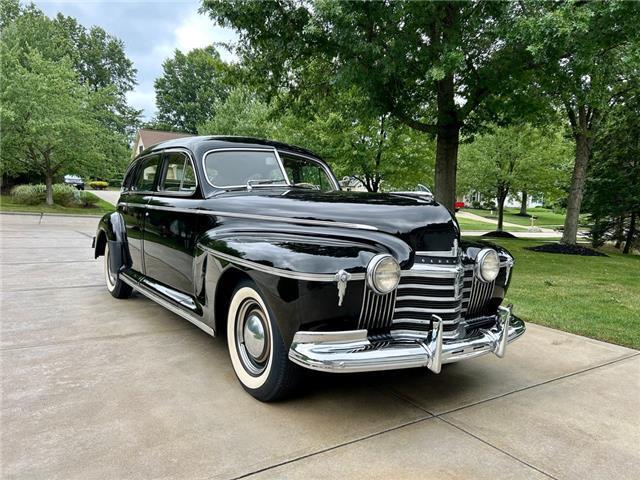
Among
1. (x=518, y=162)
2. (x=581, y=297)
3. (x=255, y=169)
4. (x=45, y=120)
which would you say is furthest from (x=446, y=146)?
(x=45, y=120)

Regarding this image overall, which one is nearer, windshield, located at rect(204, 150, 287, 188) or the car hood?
the car hood

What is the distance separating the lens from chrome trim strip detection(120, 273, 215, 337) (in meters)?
3.48

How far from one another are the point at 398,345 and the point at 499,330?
1.01m

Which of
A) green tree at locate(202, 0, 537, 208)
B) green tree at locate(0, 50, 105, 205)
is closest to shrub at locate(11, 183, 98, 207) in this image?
green tree at locate(0, 50, 105, 205)

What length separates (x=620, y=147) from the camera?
1544cm

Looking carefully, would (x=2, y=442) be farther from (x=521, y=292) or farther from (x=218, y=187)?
(x=521, y=292)

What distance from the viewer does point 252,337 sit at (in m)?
3.06

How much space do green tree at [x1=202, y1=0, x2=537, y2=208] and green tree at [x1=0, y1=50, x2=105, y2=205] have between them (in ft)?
37.7

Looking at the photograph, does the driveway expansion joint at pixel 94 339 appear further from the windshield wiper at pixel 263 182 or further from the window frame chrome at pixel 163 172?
the windshield wiper at pixel 263 182

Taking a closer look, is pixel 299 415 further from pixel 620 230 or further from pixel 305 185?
pixel 620 230

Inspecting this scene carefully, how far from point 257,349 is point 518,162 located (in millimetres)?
17641

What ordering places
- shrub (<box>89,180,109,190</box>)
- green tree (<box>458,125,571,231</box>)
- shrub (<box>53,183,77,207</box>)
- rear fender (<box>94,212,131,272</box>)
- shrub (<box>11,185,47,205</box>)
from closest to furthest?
rear fender (<box>94,212,131,272</box>) → green tree (<box>458,125,571,231</box>) → shrub (<box>11,185,47,205</box>) → shrub (<box>53,183,77,207</box>) → shrub (<box>89,180,109,190</box>)

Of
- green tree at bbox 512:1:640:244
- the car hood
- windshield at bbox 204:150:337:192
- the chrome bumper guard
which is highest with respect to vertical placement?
green tree at bbox 512:1:640:244

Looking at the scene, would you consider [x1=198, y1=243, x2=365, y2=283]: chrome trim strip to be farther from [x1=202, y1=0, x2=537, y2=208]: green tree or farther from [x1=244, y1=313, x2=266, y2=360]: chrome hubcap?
[x1=202, y1=0, x2=537, y2=208]: green tree
